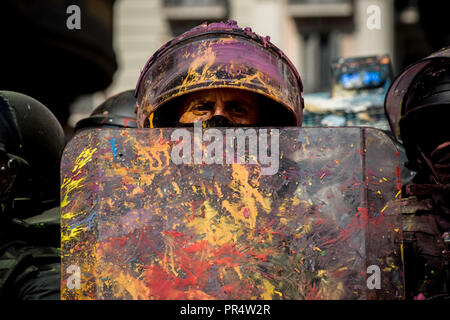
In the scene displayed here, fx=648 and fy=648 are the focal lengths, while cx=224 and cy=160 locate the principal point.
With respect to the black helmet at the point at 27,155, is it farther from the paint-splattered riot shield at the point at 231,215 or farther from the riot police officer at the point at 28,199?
the paint-splattered riot shield at the point at 231,215

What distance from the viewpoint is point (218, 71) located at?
2.14 metres

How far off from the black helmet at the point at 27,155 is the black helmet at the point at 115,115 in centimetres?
71

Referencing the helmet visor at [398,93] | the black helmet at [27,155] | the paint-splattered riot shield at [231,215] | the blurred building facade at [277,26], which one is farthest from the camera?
the blurred building facade at [277,26]

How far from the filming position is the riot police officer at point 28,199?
1.96 metres

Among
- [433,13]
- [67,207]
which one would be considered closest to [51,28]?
[67,207]

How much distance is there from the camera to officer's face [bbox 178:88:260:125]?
2254 mm

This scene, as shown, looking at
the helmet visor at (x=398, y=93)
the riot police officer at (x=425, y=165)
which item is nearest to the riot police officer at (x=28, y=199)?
the riot police officer at (x=425, y=165)

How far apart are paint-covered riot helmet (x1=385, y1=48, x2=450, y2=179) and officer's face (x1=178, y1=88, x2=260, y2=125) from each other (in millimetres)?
735

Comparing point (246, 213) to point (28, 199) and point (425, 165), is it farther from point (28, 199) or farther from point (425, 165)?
point (425, 165)

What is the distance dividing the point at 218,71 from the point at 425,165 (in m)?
0.95

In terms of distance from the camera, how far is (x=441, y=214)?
2.36m

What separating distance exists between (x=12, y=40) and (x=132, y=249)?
6.89 metres

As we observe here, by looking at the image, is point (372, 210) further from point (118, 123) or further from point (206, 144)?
point (118, 123)

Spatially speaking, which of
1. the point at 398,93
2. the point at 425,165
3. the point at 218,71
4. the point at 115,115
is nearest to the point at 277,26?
the point at 115,115
